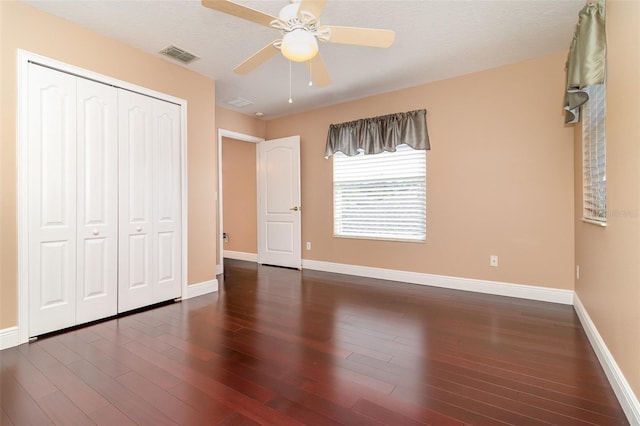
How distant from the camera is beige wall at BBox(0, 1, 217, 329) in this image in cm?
232

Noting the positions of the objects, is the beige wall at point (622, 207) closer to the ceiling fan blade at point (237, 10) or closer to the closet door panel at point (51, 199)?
the ceiling fan blade at point (237, 10)

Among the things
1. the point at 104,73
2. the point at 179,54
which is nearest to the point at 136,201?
the point at 104,73

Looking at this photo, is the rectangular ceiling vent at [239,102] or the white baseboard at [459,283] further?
the rectangular ceiling vent at [239,102]

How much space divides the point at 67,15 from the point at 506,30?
3845 mm

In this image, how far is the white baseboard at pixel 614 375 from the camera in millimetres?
1489

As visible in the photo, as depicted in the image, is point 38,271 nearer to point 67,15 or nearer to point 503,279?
point 67,15

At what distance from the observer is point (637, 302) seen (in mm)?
1486

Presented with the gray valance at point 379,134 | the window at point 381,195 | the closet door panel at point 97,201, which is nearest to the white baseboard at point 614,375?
the window at point 381,195

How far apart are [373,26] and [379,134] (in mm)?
1808

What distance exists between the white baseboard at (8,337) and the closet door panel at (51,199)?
10 cm

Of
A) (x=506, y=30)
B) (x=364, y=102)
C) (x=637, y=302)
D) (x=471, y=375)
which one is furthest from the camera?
(x=364, y=102)

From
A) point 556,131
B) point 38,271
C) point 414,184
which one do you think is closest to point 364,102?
Result: point 414,184

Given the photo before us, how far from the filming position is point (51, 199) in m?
2.56

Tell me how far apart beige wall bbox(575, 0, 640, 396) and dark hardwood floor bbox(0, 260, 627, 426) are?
322 mm
